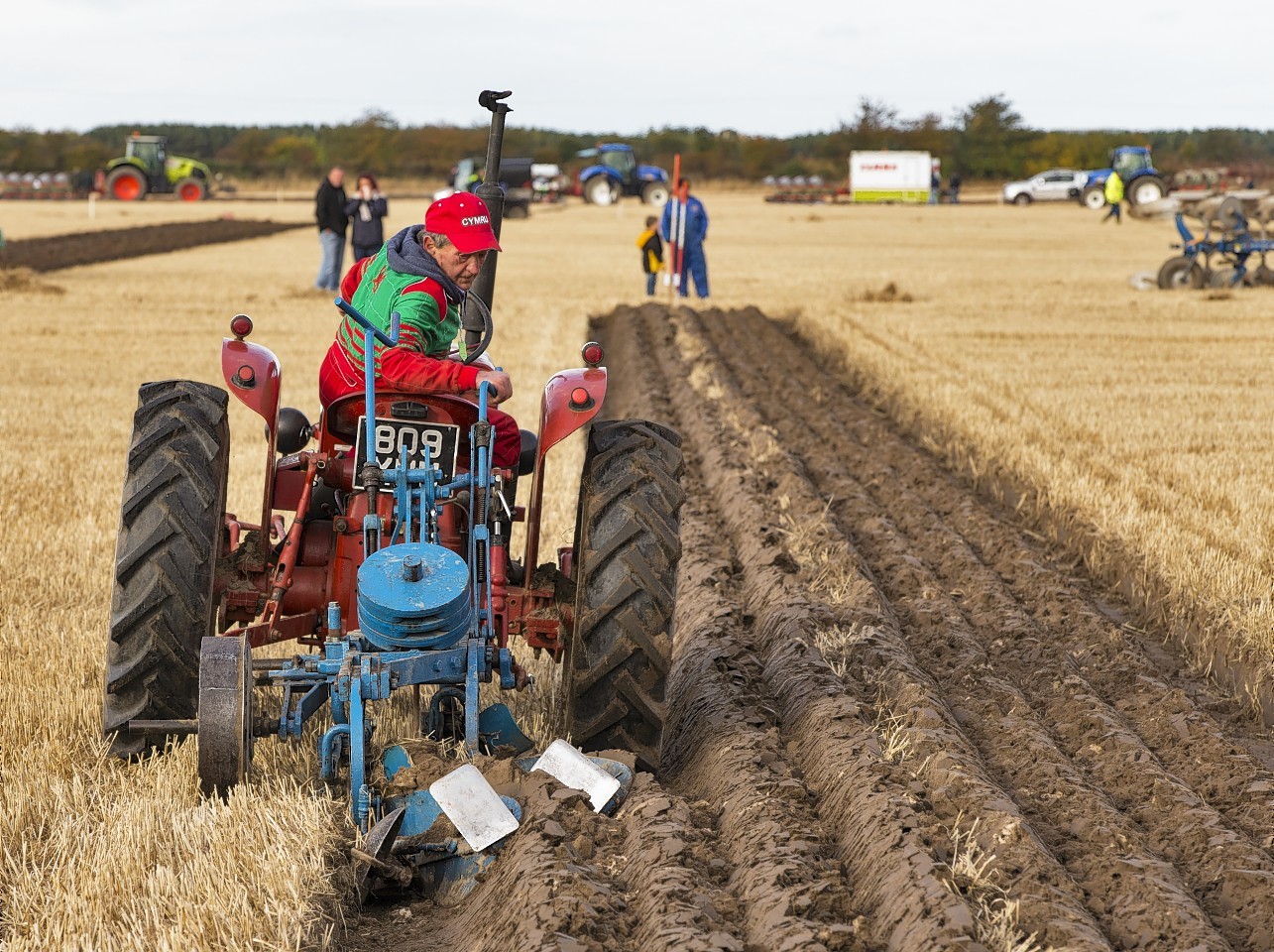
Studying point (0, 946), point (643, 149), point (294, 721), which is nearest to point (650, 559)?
point (294, 721)

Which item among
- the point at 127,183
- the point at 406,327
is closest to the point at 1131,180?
the point at 127,183

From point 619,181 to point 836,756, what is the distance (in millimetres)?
48878

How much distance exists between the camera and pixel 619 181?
5250cm

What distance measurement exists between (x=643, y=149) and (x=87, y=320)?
7273cm

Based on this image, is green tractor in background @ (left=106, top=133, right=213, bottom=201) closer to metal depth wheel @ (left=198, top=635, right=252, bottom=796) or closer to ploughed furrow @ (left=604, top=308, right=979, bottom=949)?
ploughed furrow @ (left=604, top=308, right=979, bottom=949)

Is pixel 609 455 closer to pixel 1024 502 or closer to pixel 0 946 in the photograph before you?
pixel 0 946

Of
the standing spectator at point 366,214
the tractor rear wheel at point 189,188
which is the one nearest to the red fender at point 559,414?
the standing spectator at point 366,214

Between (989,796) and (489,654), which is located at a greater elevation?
Answer: (489,654)

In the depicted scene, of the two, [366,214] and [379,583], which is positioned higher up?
[366,214]

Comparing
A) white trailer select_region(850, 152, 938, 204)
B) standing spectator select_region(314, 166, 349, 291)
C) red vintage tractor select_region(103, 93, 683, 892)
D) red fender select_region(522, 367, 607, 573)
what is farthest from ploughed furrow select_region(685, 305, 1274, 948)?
white trailer select_region(850, 152, 938, 204)

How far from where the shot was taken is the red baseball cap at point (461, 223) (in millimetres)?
4816

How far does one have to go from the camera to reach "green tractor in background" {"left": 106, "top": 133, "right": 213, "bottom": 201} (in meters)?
50.9

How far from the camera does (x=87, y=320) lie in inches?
689

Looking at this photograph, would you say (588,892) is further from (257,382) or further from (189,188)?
(189,188)
